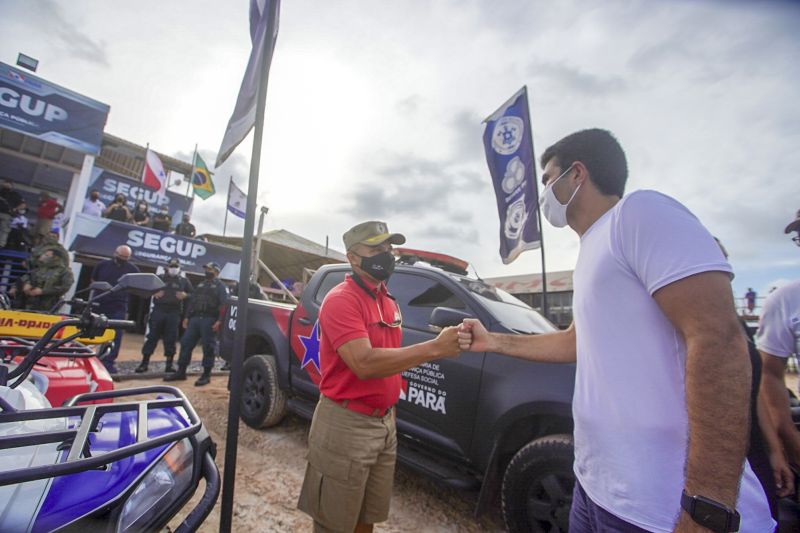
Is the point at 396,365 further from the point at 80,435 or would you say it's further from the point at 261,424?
the point at 261,424

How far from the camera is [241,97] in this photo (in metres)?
1.96

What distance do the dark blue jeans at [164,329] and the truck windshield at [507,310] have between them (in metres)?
5.66

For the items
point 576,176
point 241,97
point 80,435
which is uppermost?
point 241,97

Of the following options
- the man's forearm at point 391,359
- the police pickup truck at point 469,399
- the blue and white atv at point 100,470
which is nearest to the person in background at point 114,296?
the police pickup truck at point 469,399

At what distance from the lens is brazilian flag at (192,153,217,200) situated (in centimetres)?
1593

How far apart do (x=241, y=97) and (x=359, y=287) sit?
3.97 feet

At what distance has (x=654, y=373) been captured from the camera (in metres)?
0.96

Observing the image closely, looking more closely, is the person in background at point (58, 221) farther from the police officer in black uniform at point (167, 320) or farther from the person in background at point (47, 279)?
the police officer in black uniform at point (167, 320)

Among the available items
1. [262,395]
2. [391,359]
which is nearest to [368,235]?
[391,359]

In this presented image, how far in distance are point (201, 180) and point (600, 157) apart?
1800 cm

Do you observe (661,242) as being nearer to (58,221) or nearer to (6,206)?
(6,206)

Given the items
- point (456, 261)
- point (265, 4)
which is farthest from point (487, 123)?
point (265, 4)

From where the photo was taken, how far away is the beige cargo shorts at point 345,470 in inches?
64.4

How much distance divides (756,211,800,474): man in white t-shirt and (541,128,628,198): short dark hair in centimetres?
166
